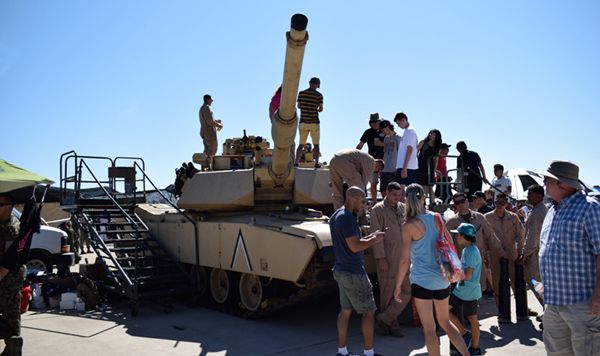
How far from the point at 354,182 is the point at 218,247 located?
8.78ft

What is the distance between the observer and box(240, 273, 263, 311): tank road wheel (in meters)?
9.01

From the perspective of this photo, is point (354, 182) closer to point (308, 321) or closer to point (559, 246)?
point (308, 321)

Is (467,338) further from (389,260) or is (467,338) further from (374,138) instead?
(374,138)

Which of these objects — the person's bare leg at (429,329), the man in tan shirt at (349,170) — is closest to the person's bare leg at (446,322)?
the person's bare leg at (429,329)

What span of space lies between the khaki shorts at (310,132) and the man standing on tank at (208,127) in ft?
8.89

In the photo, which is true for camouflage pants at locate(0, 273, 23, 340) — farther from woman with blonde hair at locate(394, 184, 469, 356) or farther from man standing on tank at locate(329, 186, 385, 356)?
woman with blonde hair at locate(394, 184, 469, 356)

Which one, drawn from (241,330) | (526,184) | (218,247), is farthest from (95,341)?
(526,184)

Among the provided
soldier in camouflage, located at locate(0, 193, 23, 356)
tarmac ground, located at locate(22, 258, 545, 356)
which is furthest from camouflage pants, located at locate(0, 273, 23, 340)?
tarmac ground, located at locate(22, 258, 545, 356)

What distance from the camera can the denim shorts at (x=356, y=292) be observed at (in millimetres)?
5898

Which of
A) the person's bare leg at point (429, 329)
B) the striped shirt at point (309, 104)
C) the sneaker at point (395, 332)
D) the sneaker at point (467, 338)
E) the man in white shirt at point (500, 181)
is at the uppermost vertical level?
the striped shirt at point (309, 104)

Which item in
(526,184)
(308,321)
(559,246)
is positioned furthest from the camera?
(526,184)

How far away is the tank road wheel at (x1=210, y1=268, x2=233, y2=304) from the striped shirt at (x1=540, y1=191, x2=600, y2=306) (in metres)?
6.64

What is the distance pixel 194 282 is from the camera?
33.4 ft

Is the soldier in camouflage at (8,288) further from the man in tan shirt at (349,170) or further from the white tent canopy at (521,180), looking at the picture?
the white tent canopy at (521,180)
